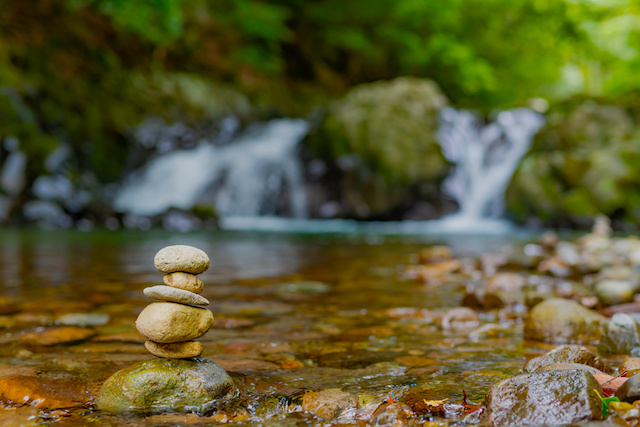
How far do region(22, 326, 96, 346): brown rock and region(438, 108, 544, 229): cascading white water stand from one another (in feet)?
45.5

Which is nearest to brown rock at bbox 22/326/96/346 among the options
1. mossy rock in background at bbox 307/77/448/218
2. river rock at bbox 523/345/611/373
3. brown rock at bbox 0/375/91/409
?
brown rock at bbox 0/375/91/409

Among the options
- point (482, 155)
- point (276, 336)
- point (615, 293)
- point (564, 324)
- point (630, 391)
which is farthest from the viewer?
point (482, 155)

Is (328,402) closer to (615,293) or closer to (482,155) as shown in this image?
(615,293)

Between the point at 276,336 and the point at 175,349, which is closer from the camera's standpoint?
the point at 175,349

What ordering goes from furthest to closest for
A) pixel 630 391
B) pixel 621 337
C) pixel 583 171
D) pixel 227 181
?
pixel 227 181 < pixel 583 171 < pixel 621 337 < pixel 630 391

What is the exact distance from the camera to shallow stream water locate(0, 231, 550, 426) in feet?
6.99

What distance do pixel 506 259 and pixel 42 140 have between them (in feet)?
42.8

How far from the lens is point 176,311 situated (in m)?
2.17

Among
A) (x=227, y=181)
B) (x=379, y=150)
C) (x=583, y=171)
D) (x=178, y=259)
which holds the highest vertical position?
(x=379, y=150)

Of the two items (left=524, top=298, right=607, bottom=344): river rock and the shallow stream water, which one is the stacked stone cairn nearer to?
the shallow stream water

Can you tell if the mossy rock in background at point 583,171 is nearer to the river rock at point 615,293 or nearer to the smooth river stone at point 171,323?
the river rock at point 615,293

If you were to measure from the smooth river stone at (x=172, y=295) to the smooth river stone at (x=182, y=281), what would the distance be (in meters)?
0.09

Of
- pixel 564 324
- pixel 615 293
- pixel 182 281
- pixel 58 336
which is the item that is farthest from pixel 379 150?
pixel 182 281

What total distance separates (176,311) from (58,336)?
4.72 ft
